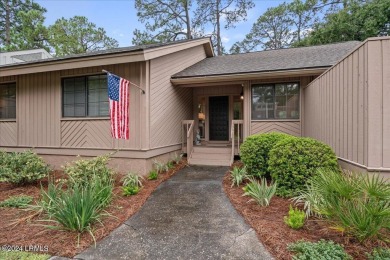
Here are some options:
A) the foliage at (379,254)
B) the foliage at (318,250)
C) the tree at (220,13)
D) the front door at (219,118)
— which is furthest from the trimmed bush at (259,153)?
the tree at (220,13)

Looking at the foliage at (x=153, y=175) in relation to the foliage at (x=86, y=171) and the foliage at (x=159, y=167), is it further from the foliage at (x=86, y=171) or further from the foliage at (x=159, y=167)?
the foliage at (x=86, y=171)

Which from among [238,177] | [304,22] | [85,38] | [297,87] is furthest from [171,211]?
[85,38]

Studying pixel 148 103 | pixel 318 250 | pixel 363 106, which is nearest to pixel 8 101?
pixel 148 103

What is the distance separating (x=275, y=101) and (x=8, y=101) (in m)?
10.1

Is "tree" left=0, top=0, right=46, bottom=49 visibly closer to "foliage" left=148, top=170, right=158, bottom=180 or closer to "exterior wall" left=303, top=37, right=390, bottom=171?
"foliage" left=148, top=170, right=158, bottom=180

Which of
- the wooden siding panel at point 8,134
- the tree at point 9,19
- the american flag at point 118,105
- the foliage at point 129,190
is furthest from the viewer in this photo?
the tree at point 9,19

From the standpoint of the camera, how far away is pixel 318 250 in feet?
9.12

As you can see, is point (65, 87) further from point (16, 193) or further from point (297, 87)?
point (297, 87)

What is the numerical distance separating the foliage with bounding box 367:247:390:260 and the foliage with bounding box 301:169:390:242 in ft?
0.60

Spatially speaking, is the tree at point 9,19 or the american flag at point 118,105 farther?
the tree at point 9,19

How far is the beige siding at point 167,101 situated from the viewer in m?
7.15

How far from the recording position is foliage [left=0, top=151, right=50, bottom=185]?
19.4 feet

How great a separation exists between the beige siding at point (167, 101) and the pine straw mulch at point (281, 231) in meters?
3.81

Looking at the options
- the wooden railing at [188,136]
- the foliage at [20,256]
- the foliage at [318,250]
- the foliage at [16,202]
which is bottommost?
the foliage at [20,256]
